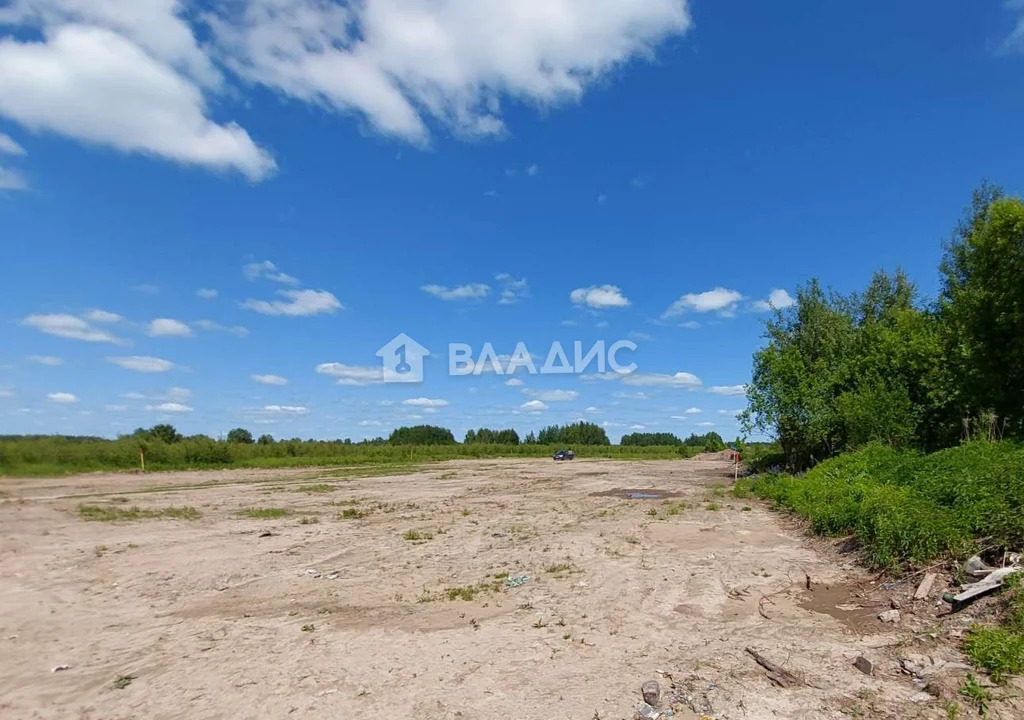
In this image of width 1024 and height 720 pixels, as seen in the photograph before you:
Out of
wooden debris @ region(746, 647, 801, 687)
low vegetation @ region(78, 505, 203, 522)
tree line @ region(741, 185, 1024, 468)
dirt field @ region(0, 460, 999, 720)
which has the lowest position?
dirt field @ region(0, 460, 999, 720)

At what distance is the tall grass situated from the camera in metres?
36.8

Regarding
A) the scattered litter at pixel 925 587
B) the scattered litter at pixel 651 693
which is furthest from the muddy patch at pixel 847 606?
the scattered litter at pixel 651 693

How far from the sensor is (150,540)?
11.8 m

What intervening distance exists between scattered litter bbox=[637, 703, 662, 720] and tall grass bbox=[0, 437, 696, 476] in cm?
4277

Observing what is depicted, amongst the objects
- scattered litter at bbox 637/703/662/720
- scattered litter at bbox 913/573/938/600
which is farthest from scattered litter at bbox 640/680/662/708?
scattered litter at bbox 913/573/938/600

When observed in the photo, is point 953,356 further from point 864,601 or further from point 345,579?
point 345,579

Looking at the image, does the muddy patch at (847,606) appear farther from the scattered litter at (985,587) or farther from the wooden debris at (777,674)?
the wooden debris at (777,674)

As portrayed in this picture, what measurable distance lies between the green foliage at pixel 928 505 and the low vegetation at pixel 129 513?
15222 millimetres

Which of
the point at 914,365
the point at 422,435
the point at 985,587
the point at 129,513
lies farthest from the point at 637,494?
the point at 422,435

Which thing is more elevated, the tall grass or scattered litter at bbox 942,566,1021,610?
the tall grass

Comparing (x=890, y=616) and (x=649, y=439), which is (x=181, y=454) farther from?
(x=649, y=439)

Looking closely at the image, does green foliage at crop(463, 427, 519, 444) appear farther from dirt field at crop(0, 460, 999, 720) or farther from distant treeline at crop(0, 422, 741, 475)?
dirt field at crop(0, 460, 999, 720)

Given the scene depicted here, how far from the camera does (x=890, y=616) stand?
553cm

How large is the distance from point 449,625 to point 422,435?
102755mm
